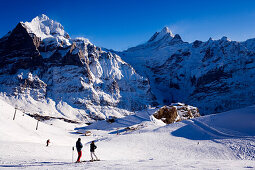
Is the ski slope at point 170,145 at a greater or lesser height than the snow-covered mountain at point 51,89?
lesser

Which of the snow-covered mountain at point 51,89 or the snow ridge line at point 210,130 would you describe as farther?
the snow-covered mountain at point 51,89

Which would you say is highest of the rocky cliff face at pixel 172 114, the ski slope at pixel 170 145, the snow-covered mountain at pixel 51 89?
the snow-covered mountain at pixel 51 89

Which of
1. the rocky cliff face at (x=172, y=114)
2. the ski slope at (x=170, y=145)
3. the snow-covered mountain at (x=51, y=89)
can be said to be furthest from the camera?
the snow-covered mountain at (x=51, y=89)

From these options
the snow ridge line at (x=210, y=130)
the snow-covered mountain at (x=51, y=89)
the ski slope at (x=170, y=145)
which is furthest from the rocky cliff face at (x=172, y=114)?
the snow-covered mountain at (x=51, y=89)

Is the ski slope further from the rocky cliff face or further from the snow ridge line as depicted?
the rocky cliff face

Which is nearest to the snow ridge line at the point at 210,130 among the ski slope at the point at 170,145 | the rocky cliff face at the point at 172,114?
the ski slope at the point at 170,145

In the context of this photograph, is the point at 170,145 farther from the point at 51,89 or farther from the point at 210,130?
the point at 51,89

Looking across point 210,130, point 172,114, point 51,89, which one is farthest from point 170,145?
point 51,89

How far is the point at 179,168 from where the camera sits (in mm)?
12516

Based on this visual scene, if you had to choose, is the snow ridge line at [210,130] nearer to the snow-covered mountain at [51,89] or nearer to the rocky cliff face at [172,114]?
the rocky cliff face at [172,114]

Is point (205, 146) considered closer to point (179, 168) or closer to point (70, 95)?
point (179, 168)

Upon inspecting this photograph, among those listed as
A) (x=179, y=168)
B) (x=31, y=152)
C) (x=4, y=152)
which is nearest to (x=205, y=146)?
(x=179, y=168)

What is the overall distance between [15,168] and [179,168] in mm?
10134

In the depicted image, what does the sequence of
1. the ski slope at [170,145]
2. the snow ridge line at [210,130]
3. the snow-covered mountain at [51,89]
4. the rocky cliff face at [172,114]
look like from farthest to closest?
the snow-covered mountain at [51,89]
the rocky cliff face at [172,114]
the snow ridge line at [210,130]
the ski slope at [170,145]
